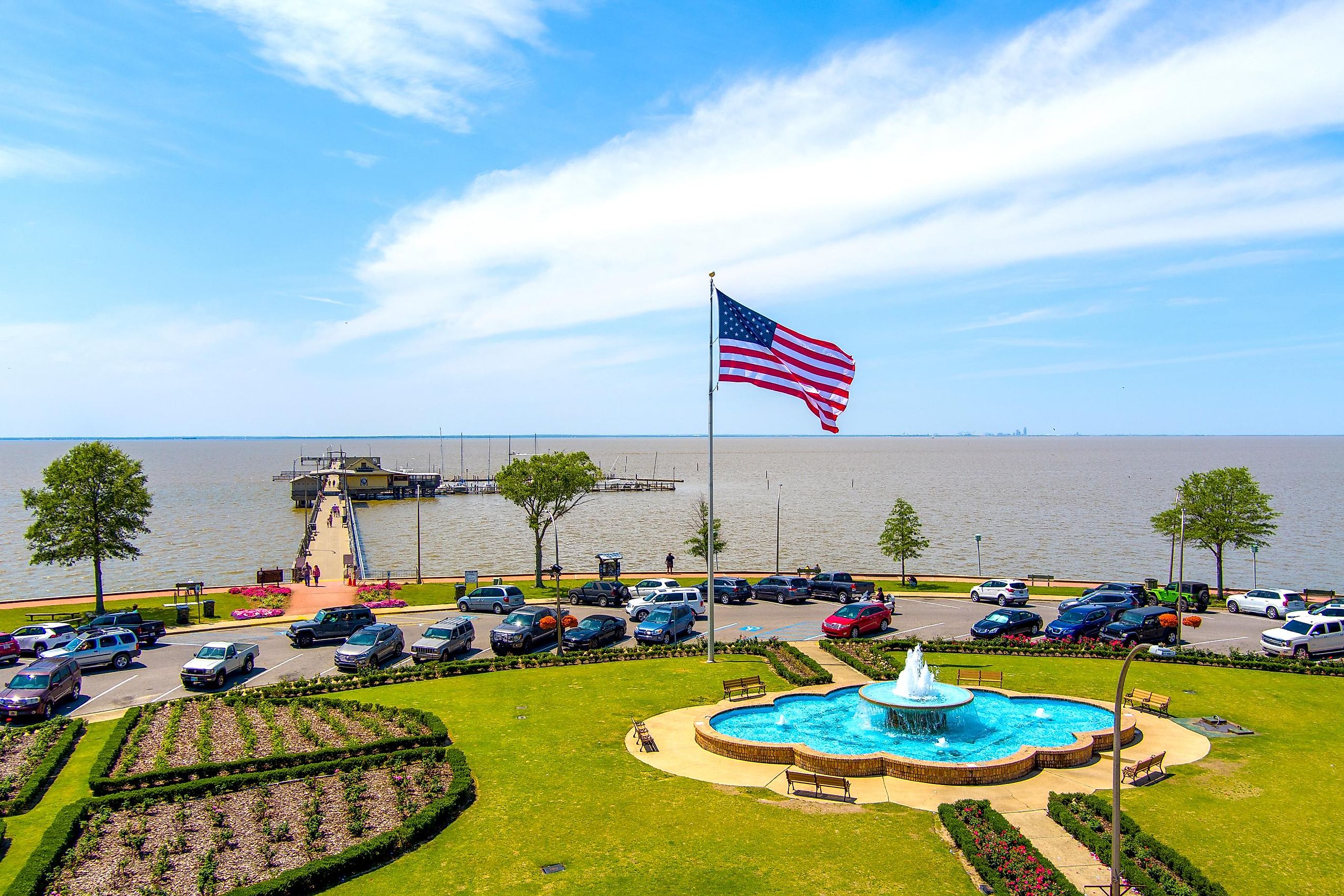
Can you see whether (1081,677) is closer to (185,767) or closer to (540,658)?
(540,658)

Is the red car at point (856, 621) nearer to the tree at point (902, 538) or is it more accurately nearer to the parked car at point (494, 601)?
the parked car at point (494, 601)

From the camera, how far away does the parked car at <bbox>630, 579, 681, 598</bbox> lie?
46438 millimetres

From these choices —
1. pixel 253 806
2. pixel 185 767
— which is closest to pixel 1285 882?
pixel 253 806

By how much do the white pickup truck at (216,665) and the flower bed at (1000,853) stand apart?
25199 mm

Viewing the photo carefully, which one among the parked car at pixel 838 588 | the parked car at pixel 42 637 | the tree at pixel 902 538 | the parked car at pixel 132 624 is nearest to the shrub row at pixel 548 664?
the parked car at pixel 42 637

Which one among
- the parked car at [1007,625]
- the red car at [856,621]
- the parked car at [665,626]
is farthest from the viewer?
the parked car at [1007,625]

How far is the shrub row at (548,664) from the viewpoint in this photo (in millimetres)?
29156

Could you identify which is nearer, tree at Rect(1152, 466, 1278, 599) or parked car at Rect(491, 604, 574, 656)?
parked car at Rect(491, 604, 574, 656)

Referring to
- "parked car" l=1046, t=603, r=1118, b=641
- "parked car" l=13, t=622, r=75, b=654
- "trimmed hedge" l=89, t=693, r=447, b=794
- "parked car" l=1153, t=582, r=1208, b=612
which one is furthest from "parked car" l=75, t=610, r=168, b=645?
"parked car" l=1153, t=582, r=1208, b=612

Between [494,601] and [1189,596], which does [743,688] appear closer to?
[494,601]

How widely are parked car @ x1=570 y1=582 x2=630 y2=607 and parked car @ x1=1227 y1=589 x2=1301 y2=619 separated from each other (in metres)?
33.7

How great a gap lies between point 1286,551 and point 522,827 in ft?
296

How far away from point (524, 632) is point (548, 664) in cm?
325

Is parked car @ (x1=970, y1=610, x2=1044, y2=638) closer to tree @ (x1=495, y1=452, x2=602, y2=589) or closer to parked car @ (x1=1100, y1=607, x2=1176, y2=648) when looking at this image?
parked car @ (x1=1100, y1=607, x2=1176, y2=648)
